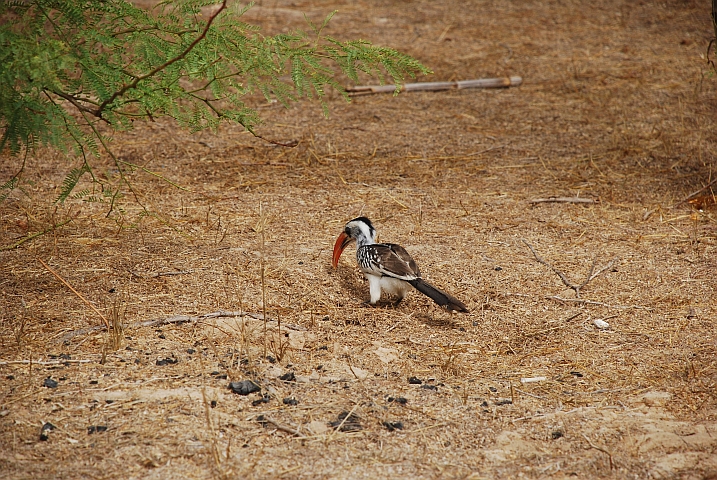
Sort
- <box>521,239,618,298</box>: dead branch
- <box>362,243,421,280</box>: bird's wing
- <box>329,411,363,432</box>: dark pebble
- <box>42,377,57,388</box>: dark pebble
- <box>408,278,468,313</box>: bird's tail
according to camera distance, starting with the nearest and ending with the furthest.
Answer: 1. <box>329,411,363,432</box>: dark pebble
2. <box>42,377,57,388</box>: dark pebble
3. <box>408,278,468,313</box>: bird's tail
4. <box>362,243,421,280</box>: bird's wing
5. <box>521,239,618,298</box>: dead branch

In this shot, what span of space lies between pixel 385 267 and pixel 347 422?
1686 mm

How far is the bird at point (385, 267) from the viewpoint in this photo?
5.36 meters

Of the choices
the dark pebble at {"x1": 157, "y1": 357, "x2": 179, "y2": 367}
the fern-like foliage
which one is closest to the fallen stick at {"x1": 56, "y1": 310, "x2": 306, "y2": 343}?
the dark pebble at {"x1": 157, "y1": 357, "x2": 179, "y2": 367}

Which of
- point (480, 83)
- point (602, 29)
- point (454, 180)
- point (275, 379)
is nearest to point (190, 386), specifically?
point (275, 379)

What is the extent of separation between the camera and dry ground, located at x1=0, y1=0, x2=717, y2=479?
3.89 metres

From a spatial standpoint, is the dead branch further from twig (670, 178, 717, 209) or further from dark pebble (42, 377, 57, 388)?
dark pebble (42, 377, 57, 388)

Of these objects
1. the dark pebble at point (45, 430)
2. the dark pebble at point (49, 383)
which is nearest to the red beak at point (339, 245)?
the dark pebble at point (49, 383)

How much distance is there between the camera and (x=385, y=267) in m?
5.57

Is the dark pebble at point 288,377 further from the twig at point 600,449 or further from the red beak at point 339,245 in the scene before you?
the red beak at point 339,245

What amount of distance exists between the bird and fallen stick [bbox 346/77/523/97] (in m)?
4.25

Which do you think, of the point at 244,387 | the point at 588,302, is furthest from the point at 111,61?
the point at 588,302

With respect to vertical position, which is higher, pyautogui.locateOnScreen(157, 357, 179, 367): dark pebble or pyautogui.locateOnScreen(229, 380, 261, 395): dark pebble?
pyautogui.locateOnScreen(157, 357, 179, 367): dark pebble

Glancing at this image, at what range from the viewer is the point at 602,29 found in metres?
12.4

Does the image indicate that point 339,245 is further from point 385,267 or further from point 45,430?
point 45,430
